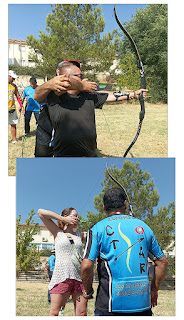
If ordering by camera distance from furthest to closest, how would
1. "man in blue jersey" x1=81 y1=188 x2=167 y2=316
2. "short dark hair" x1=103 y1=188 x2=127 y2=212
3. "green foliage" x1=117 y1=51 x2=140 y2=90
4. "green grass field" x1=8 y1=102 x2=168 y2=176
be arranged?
"green foliage" x1=117 y1=51 x2=140 y2=90 → "green grass field" x1=8 y1=102 x2=168 y2=176 → "short dark hair" x1=103 y1=188 x2=127 y2=212 → "man in blue jersey" x1=81 y1=188 x2=167 y2=316

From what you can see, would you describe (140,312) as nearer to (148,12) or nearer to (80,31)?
(80,31)

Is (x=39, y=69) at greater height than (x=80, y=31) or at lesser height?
lesser

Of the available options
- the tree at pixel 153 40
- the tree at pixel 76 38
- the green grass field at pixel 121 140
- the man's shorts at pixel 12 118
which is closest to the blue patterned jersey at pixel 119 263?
the green grass field at pixel 121 140

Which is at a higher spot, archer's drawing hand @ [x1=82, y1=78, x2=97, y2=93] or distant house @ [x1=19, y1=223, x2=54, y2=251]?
archer's drawing hand @ [x1=82, y1=78, x2=97, y2=93]

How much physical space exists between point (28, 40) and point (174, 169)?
7752 millimetres

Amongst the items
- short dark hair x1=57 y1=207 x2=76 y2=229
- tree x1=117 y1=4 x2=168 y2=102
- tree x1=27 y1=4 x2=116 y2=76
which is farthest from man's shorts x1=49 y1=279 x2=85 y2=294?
tree x1=117 y1=4 x2=168 y2=102

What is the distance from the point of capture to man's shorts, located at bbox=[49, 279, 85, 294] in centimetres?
252

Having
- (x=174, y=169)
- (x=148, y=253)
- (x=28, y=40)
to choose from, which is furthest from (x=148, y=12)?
(x=148, y=253)

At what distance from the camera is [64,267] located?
2.53m

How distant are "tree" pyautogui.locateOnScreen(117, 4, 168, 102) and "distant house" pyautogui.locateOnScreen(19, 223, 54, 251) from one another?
520 inches

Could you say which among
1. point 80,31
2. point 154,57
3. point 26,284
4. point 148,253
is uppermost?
point 154,57

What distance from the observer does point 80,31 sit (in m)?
9.02

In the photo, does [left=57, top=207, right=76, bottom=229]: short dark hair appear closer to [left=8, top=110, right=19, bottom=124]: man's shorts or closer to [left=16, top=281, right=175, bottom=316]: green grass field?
[left=16, top=281, right=175, bottom=316]: green grass field

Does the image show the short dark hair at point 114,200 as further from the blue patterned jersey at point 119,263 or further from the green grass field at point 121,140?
the green grass field at point 121,140
